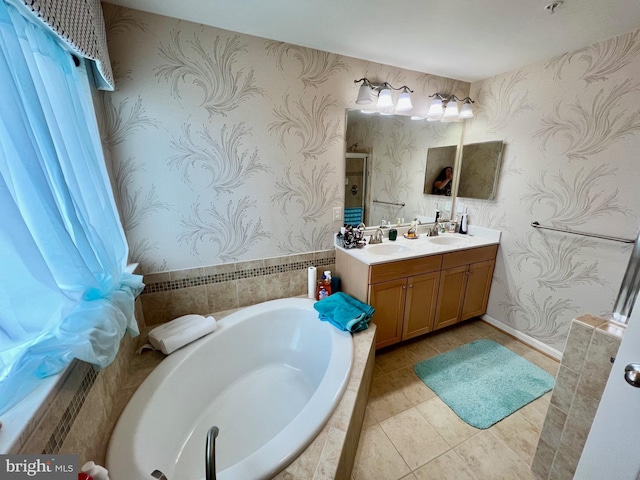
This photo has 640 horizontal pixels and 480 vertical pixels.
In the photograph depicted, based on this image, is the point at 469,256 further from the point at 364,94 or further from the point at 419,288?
the point at 364,94

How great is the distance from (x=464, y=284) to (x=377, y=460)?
5.28 ft

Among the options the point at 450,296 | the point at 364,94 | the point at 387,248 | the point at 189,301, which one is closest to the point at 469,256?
the point at 450,296

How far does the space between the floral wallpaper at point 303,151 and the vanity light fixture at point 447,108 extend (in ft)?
0.46

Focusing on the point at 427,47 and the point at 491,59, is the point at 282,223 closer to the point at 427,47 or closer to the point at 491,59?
the point at 427,47

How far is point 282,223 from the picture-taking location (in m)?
2.02

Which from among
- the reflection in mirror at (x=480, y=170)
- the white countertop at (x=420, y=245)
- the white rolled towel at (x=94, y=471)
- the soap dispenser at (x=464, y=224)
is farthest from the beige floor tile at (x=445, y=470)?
the reflection in mirror at (x=480, y=170)

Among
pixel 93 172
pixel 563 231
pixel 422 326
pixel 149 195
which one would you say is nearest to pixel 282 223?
pixel 149 195

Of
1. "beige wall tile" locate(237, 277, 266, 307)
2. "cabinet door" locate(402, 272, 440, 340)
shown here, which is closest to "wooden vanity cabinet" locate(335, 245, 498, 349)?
"cabinet door" locate(402, 272, 440, 340)

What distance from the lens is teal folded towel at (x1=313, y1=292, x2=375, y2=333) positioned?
1.68 meters

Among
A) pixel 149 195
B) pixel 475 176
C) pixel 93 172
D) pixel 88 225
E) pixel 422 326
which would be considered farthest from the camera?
pixel 475 176

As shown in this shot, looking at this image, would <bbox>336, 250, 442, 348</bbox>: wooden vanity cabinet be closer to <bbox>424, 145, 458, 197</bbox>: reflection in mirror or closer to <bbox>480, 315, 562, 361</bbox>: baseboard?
<bbox>480, 315, 562, 361</bbox>: baseboard

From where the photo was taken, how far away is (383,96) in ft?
6.70

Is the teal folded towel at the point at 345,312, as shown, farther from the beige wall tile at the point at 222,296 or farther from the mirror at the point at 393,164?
the mirror at the point at 393,164

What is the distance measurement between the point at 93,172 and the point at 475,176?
2.96 m
